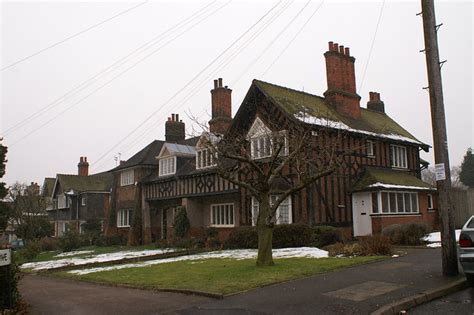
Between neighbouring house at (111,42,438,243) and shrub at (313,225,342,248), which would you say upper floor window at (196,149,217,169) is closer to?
neighbouring house at (111,42,438,243)

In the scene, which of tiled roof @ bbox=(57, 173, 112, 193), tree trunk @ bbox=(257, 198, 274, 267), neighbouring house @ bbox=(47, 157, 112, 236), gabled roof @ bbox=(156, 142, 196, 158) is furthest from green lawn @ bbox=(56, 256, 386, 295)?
tiled roof @ bbox=(57, 173, 112, 193)

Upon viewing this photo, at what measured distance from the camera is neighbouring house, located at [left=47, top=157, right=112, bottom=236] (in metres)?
47.4

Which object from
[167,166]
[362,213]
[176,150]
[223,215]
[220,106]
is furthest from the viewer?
[167,166]

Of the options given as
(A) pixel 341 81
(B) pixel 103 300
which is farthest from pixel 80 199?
(B) pixel 103 300

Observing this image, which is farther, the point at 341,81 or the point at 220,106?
the point at 220,106

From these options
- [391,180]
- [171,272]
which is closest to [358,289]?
[171,272]

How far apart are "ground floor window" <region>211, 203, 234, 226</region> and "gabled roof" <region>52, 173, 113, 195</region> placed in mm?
23210

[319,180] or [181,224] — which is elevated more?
[319,180]

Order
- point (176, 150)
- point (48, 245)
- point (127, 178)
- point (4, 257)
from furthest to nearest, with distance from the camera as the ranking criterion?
point (127, 178)
point (48, 245)
point (176, 150)
point (4, 257)

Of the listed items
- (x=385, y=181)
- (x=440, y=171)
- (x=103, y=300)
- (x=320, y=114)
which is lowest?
(x=103, y=300)

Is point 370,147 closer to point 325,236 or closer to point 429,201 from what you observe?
point 429,201

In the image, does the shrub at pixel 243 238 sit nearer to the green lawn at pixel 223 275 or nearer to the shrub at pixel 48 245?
the green lawn at pixel 223 275

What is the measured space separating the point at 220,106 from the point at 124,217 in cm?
1258

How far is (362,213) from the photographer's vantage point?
2291 centimetres
